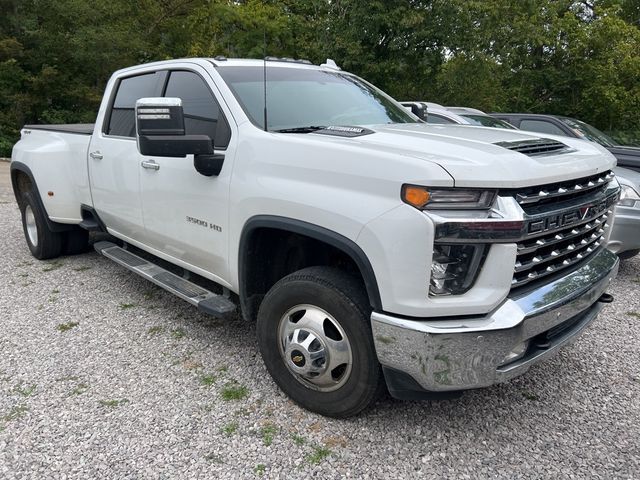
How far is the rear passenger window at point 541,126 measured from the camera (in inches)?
343

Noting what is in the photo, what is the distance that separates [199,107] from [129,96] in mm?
1302

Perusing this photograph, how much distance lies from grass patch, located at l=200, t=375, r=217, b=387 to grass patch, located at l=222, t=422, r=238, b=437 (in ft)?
1.50

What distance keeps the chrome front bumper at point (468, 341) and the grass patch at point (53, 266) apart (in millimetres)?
4363

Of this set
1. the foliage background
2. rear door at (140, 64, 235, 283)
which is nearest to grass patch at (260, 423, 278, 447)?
rear door at (140, 64, 235, 283)

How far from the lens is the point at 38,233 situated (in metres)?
5.64

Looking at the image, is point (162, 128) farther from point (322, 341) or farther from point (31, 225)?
point (31, 225)

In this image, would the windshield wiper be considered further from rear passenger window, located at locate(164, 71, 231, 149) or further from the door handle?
the door handle

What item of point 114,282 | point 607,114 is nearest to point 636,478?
point 114,282

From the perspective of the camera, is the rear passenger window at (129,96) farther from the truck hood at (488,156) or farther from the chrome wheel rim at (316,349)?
the chrome wheel rim at (316,349)

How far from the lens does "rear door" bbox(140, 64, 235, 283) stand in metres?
3.25

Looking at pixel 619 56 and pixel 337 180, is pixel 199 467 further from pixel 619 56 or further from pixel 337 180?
pixel 619 56

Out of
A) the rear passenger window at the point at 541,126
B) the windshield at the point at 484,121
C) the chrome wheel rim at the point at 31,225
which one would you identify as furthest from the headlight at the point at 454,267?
the rear passenger window at the point at 541,126

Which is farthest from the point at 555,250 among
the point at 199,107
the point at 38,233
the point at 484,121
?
the point at 484,121

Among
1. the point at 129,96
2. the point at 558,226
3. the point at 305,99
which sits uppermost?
the point at 305,99
